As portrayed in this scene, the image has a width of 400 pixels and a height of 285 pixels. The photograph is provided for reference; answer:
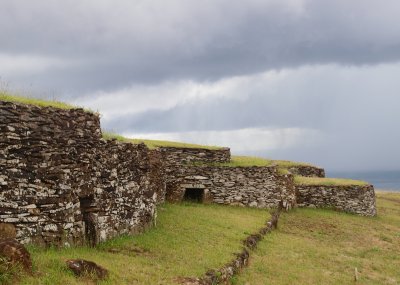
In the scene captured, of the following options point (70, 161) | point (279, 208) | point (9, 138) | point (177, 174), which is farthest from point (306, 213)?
point (9, 138)

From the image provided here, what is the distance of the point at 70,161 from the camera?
1202 centimetres

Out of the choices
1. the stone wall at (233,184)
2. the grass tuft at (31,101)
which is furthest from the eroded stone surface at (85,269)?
the stone wall at (233,184)

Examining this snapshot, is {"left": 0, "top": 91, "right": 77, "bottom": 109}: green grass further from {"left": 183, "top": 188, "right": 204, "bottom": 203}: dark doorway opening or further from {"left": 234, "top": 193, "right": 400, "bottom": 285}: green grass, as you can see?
{"left": 183, "top": 188, "right": 204, "bottom": 203}: dark doorway opening

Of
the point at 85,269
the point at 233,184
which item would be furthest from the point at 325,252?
the point at 85,269

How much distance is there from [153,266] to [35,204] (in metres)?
3.28

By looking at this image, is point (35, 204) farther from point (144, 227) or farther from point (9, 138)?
point (144, 227)

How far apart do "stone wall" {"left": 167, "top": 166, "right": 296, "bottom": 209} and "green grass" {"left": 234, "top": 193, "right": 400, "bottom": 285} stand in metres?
1.79

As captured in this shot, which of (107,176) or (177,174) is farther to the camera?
(177,174)

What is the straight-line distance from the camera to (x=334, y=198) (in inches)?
1238

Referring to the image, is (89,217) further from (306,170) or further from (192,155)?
(306,170)

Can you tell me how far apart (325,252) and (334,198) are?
1322 centimetres

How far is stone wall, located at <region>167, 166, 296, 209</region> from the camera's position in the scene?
86.9 feet

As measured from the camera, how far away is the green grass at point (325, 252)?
14586 mm

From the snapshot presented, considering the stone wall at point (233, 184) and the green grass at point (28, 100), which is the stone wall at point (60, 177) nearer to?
Answer: the green grass at point (28, 100)
